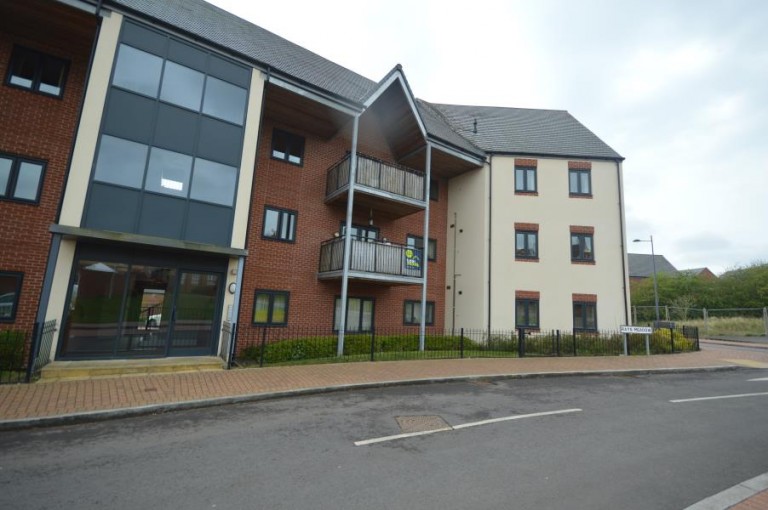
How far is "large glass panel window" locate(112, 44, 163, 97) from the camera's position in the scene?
10250 mm

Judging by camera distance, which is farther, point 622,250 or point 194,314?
point 622,250

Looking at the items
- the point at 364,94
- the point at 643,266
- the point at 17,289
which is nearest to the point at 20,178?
the point at 17,289

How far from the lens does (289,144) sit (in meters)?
14.9

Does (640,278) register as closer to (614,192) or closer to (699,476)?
(614,192)

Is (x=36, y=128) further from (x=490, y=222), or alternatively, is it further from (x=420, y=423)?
(x=490, y=222)

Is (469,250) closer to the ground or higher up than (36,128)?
A: closer to the ground

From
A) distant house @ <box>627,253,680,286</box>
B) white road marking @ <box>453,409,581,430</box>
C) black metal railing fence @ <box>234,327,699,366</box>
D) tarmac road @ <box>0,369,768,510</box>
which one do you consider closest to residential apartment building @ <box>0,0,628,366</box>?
black metal railing fence @ <box>234,327,699,366</box>

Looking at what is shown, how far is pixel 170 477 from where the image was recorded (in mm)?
4172

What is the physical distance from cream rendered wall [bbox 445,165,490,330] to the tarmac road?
10167 mm

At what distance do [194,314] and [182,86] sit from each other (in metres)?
6.76

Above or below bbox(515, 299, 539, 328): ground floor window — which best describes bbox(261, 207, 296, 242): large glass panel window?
above

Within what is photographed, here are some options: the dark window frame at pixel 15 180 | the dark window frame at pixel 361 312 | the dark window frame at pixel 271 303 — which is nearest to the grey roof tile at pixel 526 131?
the dark window frame at pixel 361 312

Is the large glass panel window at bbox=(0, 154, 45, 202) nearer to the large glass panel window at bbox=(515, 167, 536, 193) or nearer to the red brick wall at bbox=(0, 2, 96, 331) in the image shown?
the red brick wall at bbox=(0, 2, 96, 331)

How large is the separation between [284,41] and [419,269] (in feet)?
41.3
